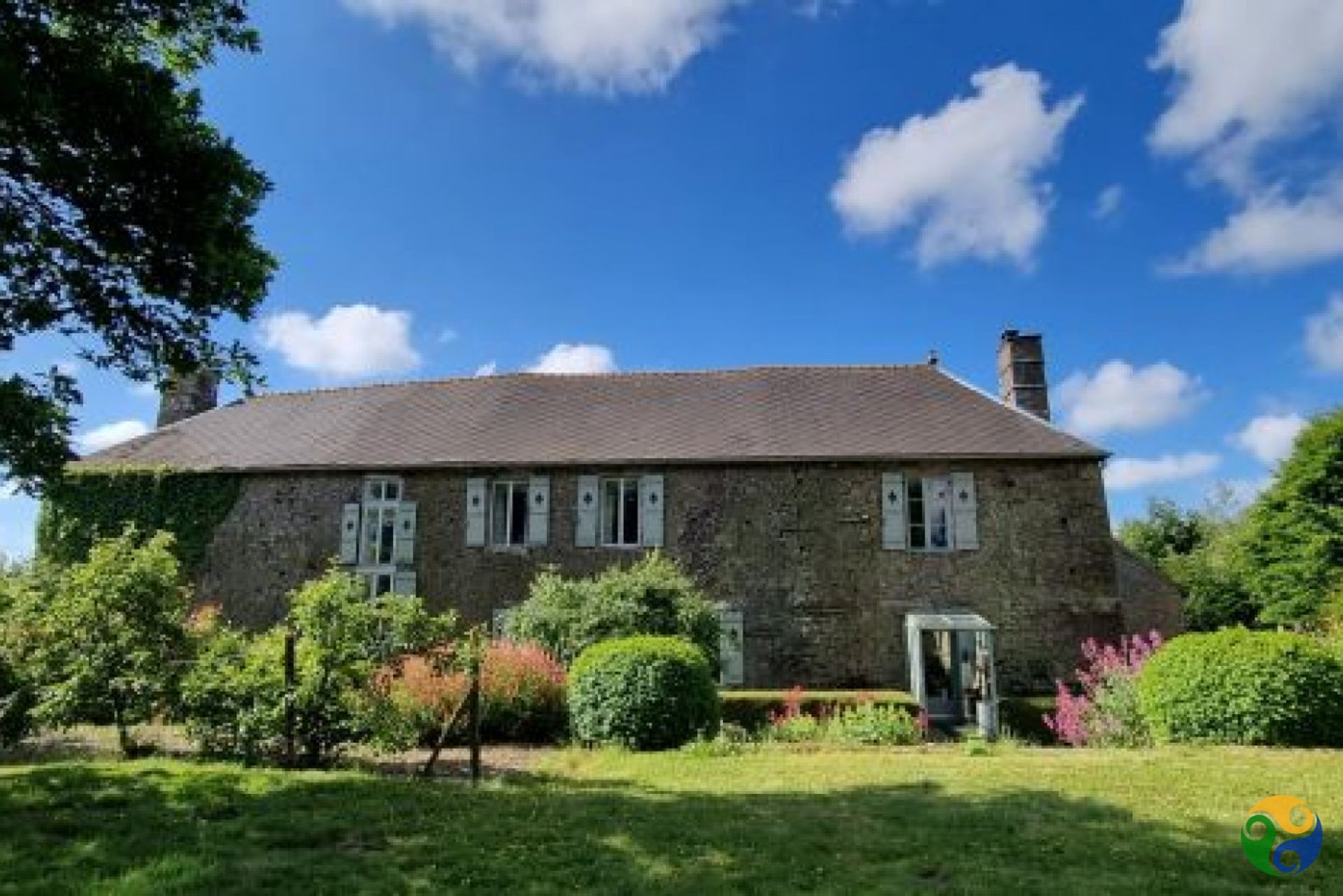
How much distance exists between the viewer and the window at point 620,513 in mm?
18531

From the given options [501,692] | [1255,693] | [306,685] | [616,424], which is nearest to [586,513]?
[616,424]

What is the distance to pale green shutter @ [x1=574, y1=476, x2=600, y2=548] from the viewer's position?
18516 mm

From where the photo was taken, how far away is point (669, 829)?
19.8 feet

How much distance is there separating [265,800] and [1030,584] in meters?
14.4

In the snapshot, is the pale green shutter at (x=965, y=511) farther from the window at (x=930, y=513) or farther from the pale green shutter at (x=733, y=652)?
the pale green shutter at (x=733, y=652)

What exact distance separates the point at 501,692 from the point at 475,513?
306 inches

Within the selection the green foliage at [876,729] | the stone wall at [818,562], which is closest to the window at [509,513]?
the stone wall at [818,562]

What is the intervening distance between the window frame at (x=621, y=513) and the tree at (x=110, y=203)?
11455 mm

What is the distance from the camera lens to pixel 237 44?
7836mm

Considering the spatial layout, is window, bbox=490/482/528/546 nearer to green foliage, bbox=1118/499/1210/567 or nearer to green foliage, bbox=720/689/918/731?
green foliage, bbox=720/689/918/731

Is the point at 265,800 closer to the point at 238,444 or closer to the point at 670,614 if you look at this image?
the point at 670,614

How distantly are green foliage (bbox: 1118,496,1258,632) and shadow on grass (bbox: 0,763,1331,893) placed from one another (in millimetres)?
18820

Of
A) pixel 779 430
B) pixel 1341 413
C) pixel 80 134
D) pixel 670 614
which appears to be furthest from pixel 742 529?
pixel 1341 413

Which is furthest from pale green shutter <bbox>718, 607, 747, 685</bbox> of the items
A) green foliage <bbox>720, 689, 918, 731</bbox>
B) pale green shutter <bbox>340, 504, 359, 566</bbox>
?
pale green shutter <bbox>340, 504, 359, 566</bbox>
